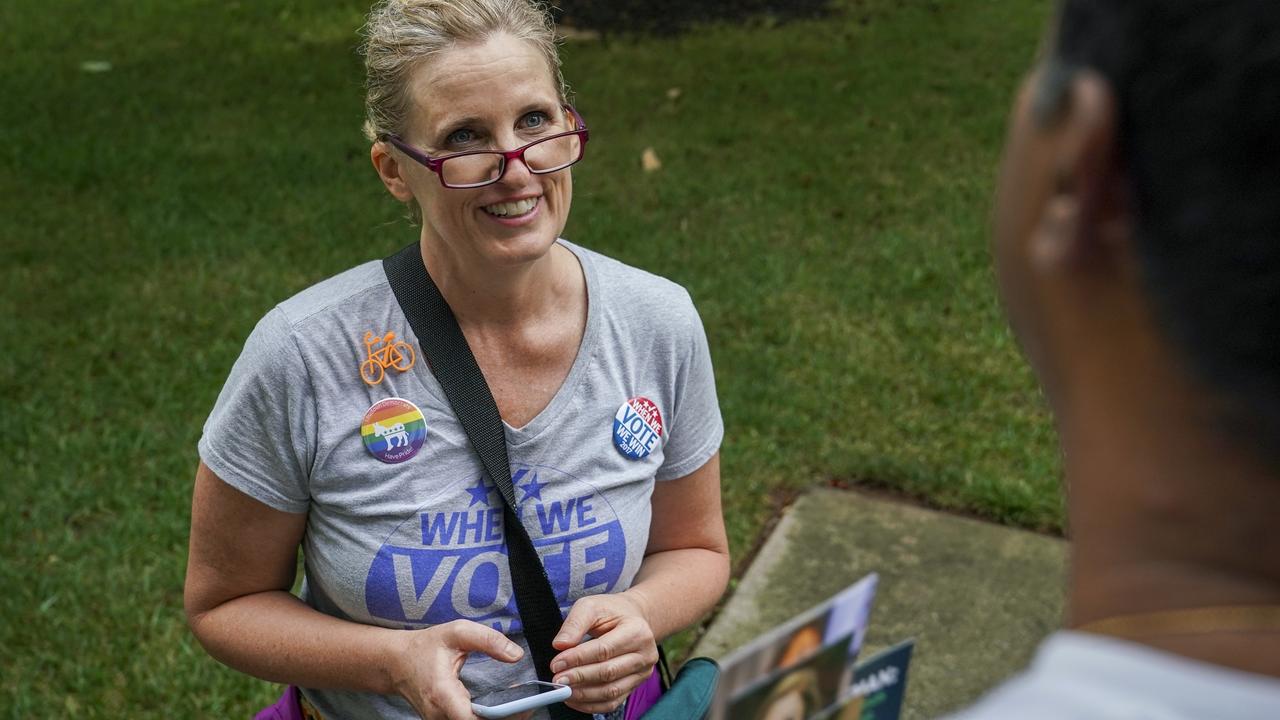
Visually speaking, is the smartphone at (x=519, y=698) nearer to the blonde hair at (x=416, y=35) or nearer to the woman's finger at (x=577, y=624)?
the woman's finger at (x=577, y=624)

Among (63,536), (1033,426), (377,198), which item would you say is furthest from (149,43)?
(1033,426)

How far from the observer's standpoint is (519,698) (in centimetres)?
234

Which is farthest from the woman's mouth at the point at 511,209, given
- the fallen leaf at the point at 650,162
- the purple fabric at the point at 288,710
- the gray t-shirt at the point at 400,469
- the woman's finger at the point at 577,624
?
the fallen leaf at the point at 650,162

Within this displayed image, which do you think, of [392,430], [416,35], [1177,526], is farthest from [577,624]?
[1177,526]

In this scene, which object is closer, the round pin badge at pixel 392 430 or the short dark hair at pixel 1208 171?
the short dark hair at pixel 1208 171

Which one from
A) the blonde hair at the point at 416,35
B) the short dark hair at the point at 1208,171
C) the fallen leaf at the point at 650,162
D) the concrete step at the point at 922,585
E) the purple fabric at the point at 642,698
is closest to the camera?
the short dark hair at the point at 1208,171

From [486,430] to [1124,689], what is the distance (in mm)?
1617

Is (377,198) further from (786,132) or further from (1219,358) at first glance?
(1219,358)

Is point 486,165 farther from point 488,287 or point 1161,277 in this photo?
point 1161,277

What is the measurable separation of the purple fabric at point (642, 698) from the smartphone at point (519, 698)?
187 millimetres

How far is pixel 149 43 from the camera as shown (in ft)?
32.5

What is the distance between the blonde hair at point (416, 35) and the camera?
2.31m

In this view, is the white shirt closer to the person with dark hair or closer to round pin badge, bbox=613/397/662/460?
the person with dark hair

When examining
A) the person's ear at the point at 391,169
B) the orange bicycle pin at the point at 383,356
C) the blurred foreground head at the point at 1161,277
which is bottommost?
the orange bicycle pin at the point at 383,356
